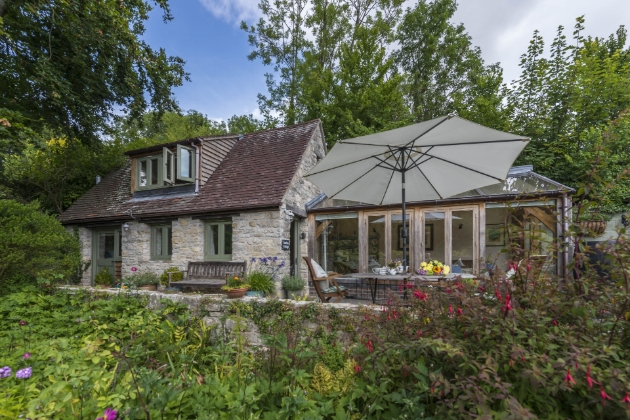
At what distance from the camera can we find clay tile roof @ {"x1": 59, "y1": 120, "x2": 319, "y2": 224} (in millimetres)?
8742

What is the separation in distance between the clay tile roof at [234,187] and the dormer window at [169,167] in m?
0.54

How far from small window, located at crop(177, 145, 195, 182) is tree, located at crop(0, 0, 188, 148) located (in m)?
1.71

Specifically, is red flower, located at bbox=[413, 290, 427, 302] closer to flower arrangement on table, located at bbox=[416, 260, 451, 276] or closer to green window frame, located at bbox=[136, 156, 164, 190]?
flower arrangement on table, located at bbox=[416, 260, 451, 276]

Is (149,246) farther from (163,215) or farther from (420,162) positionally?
(420,162)

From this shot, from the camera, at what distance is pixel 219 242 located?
8.96 metres

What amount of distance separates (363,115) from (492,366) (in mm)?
A: 15462

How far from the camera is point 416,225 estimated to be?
8.19 metres

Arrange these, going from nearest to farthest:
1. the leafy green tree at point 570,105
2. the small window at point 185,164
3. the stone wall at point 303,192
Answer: the stone wall at point 303,192 < the small window at point 185,164 < the leafy green tree at point 570,105

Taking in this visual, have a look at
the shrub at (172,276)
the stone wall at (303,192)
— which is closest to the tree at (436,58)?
the stone wall at (303,192)

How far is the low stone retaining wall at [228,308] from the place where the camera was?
3748 mm

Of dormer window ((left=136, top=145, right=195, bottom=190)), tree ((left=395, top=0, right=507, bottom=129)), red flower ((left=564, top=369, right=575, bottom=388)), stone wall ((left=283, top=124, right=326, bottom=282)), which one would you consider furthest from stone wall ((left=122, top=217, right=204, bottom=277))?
tree ((left=395, top=0, right=507, bottom=129))

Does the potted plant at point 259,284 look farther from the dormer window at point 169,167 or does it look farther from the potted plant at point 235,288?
the dormer window at point 169,167

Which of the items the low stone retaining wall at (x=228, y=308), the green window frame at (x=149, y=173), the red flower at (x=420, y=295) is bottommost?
the low stone retaining wall at (x=228, y=308)

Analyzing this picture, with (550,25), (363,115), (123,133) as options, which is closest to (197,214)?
(363,115)
